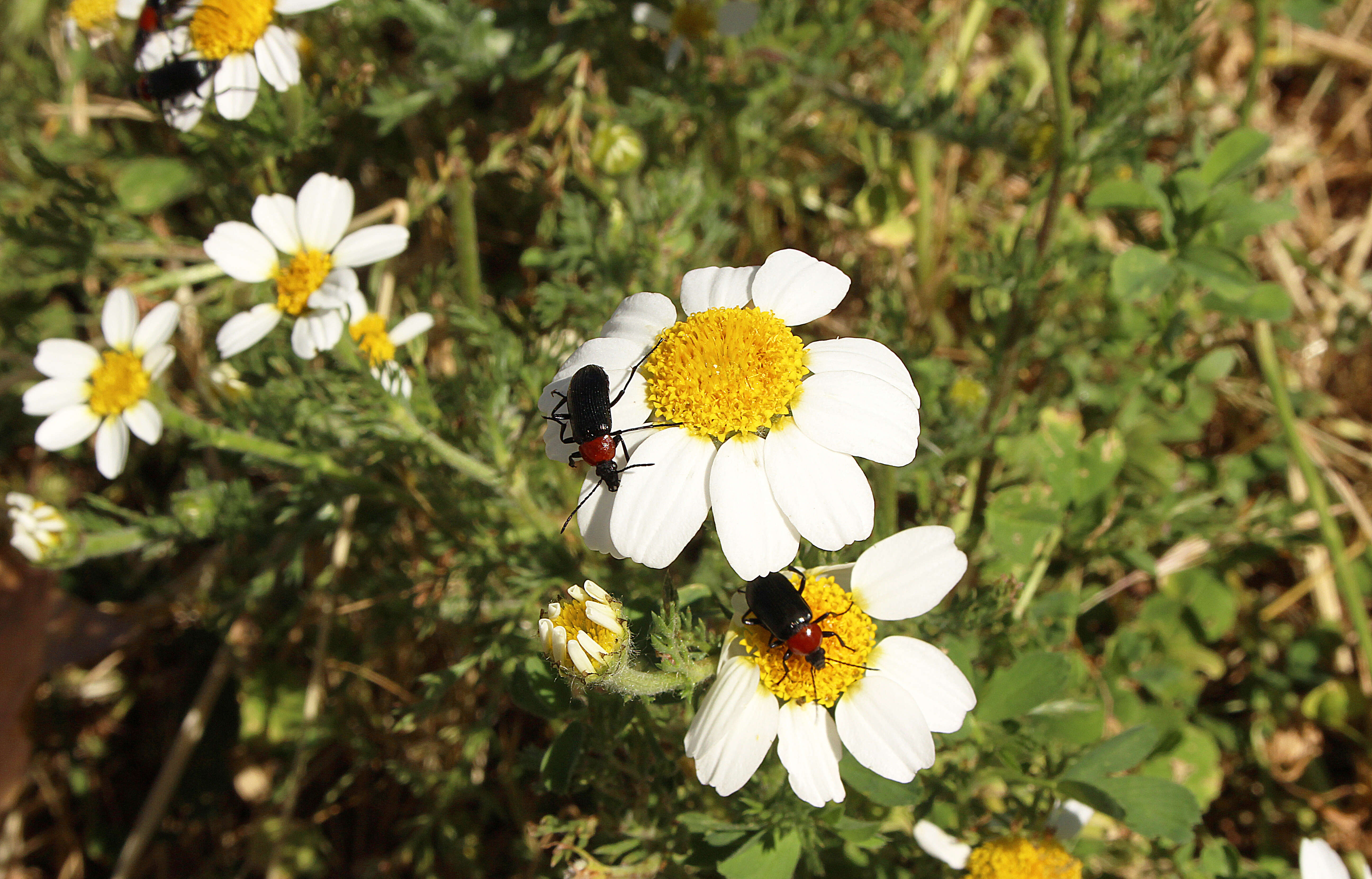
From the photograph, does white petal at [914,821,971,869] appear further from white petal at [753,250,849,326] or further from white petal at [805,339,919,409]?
white petal at [753,250,849,326]

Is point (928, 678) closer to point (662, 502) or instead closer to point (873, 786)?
point (873, 786)

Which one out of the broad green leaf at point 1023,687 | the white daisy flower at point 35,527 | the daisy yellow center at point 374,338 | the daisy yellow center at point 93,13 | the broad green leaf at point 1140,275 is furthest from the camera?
the daisy yellow center at point 93,13

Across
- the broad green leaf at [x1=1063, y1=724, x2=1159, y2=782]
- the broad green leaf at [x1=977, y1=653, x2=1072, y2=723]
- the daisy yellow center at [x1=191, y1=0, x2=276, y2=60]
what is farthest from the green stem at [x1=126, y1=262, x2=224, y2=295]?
the broad green leaf at [x1=1063, y1=724, x2=1159, y2=782]

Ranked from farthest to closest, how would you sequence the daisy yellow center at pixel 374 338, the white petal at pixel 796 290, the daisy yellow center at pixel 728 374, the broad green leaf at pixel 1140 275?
the broad green leaf at pixel 1140 275, the daisy yellow center at pixel 374 338, the white petal at pixel 796 290, the daisy yellow center at pixel 728 374

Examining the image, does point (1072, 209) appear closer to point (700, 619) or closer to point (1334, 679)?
point (1334, 679)

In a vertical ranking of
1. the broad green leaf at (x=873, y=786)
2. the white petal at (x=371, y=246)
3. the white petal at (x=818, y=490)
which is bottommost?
the broad green leaf at (x=873, y=786)

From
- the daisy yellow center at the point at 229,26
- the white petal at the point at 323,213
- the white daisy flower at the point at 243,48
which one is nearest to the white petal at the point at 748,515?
the white petal at the point at 323,213

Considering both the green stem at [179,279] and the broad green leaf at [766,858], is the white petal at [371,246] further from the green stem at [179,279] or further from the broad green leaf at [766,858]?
the broad green leaf at [766,858]
